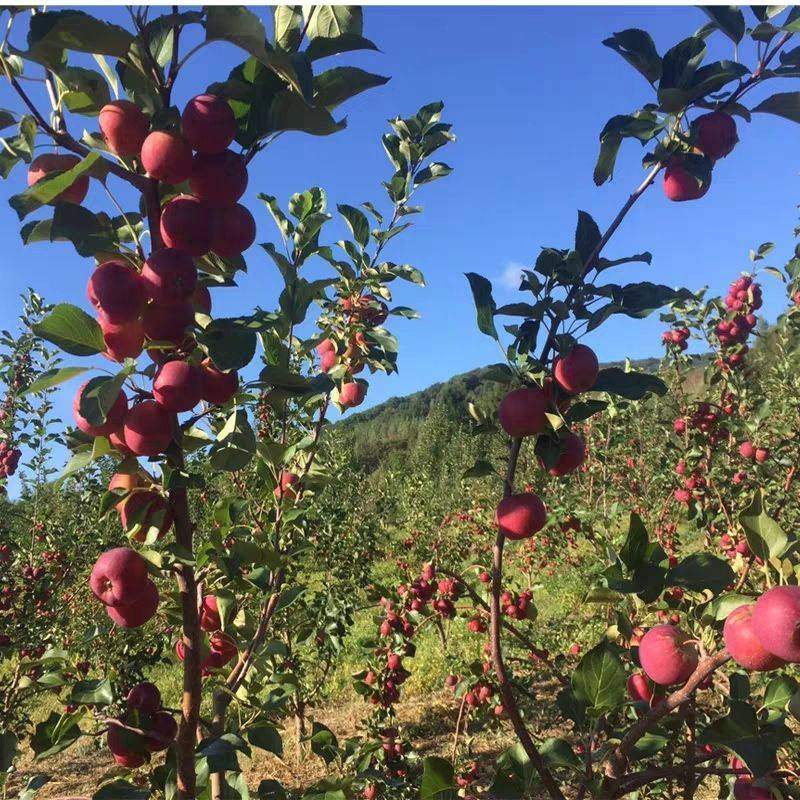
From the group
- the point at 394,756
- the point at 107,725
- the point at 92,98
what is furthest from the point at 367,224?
the point at 394,756

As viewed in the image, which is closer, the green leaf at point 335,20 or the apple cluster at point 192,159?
the apple cluster at point 192,159

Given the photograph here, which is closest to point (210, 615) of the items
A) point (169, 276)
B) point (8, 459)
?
point (169, 276)

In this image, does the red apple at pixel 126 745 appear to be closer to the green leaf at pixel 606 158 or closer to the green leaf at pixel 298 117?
the green leaf at pixel 298 117

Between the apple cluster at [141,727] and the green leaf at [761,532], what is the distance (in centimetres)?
111

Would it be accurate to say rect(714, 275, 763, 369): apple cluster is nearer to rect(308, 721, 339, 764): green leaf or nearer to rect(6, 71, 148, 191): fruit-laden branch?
rect(308, 721, 339, 764): green leaf

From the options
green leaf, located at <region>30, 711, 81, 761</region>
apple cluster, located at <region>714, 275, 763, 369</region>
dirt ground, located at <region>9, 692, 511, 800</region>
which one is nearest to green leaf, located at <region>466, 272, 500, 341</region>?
green leaf, located at <region>30, 711, 81, 761</region>

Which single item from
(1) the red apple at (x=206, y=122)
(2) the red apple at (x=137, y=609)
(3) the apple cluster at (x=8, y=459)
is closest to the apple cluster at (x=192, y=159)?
(1) the red apple at (x=206, y=122)

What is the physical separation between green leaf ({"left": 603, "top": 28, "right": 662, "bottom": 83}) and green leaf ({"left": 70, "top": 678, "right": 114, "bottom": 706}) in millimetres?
1636

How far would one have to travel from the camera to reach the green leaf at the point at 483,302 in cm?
123

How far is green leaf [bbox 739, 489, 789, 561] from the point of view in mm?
934

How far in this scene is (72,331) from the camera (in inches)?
37.6

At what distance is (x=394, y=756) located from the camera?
2873mm

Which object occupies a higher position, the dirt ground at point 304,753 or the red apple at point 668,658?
the red apple at point 668,658

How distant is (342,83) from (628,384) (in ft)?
2.57
